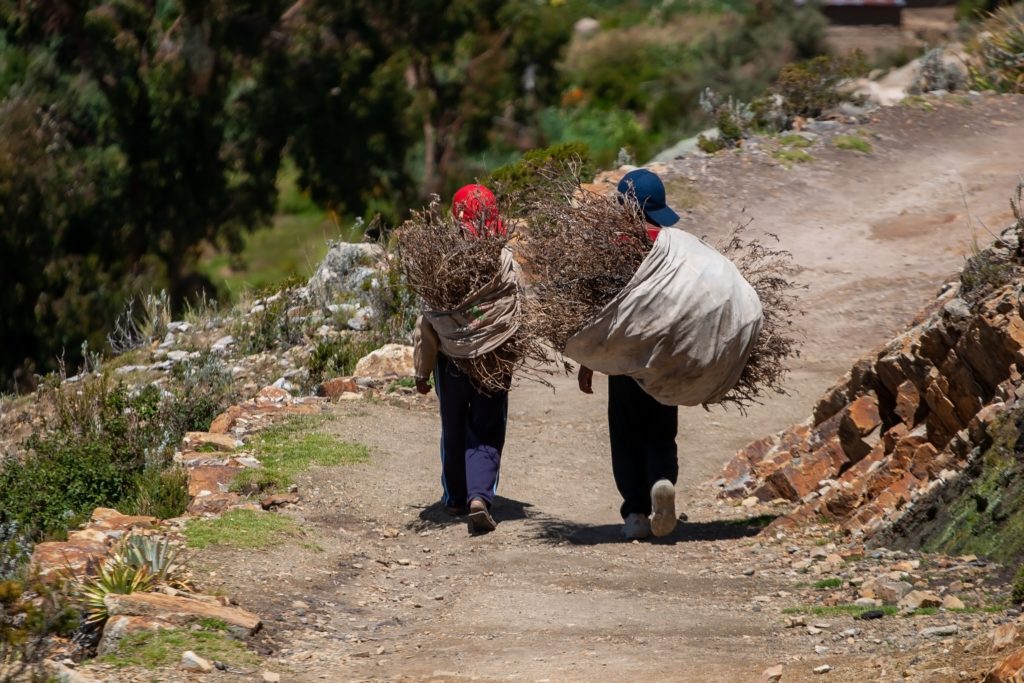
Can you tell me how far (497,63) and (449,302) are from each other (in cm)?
2812

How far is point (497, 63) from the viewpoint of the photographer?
35.0 m

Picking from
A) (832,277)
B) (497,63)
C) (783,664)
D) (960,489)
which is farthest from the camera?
(497,63)

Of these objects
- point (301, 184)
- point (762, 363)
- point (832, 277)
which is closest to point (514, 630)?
point (762, 363)

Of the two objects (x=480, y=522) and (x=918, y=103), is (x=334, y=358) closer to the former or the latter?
(x=480, y=522)

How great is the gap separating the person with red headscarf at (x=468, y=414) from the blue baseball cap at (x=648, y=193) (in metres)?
0.81

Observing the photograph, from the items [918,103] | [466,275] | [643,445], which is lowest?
[643,445]

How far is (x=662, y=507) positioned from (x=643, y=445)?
0.41m

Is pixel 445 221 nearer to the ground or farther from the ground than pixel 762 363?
farther from the ground

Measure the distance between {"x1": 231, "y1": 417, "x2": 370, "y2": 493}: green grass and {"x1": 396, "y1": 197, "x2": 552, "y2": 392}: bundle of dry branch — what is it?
53.8 inches

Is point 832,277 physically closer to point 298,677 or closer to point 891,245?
point 891,245

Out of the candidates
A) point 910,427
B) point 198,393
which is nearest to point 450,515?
point 910,427

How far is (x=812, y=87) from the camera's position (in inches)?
692

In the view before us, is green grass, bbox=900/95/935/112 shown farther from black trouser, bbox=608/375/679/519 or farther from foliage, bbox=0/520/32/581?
foliage, bbox=0/520/32/581

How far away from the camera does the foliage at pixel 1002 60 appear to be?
735 inches
